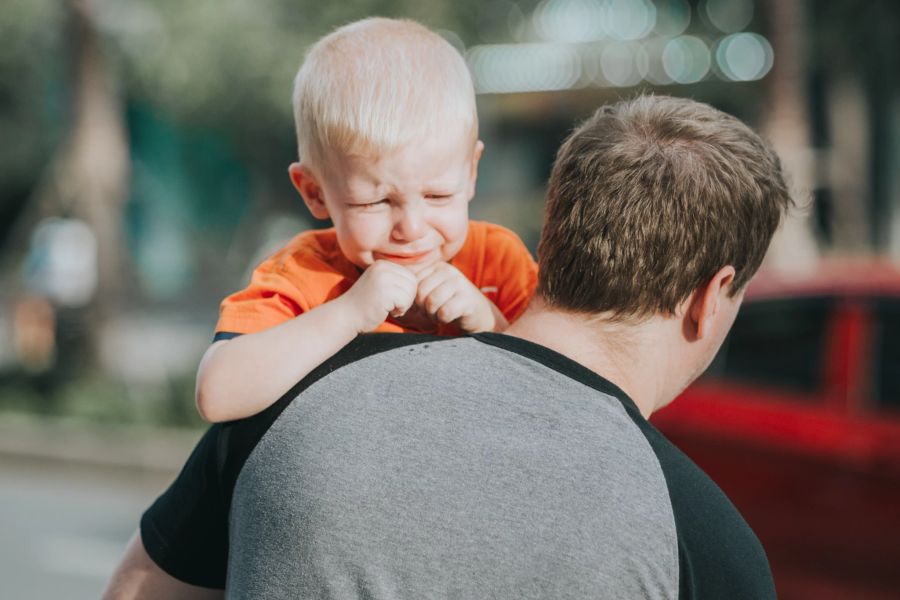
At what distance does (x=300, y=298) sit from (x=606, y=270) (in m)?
0.49

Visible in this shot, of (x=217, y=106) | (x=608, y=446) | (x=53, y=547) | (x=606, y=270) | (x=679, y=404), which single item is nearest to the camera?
(x=608, y=446)

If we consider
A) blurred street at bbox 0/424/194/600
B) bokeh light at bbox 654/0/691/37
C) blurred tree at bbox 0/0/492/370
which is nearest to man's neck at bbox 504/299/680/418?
blurred street at bbox 0/424/194/600

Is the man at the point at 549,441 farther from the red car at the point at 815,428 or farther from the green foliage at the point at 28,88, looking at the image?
the green foliage at the point at 28,88

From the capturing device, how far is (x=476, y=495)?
Result: 51.4 inches

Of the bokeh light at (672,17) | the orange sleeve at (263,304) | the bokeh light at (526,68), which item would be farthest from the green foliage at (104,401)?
the orange sleeve at (263,304)

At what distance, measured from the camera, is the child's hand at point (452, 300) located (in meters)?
1.68

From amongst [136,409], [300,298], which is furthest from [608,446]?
[136,409]

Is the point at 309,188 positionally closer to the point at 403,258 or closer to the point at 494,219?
the point at 403,258

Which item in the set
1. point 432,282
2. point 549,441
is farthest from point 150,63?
point 549,441

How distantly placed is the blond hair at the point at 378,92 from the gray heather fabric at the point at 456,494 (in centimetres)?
39

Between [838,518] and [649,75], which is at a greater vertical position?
[649,75]

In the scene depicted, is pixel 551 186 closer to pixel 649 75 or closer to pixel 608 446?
pixel 608 446

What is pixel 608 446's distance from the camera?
1.33m

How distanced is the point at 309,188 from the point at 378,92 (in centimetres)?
25
